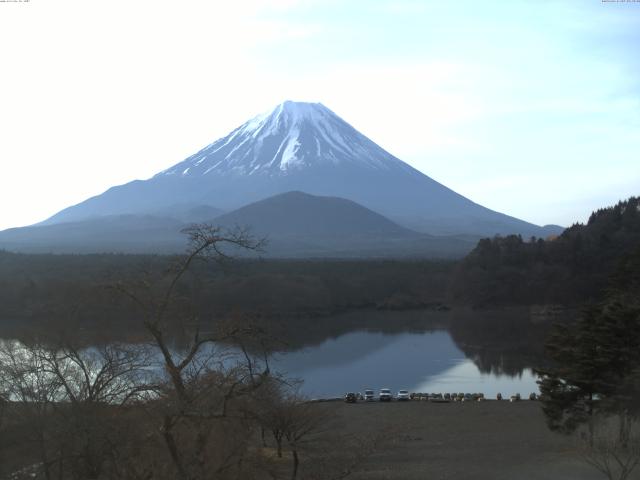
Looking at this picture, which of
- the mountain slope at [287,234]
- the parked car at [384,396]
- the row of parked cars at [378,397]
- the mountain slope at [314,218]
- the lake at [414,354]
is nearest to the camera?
the row of parked cars at [378,397]

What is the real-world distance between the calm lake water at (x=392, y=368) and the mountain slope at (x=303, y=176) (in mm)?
76143

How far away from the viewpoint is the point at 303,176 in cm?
10744

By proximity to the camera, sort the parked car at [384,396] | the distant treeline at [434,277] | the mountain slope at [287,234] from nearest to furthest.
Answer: the parked car at [384,396] < the distant treeline at [434,277] < the mountain slope at [287,234]

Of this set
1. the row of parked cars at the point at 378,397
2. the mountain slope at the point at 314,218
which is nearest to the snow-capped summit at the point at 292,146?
the mountain slope at the point at 314,218

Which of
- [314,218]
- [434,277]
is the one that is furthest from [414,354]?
[314,218]

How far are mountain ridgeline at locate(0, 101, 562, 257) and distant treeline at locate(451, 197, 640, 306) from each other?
139 feet

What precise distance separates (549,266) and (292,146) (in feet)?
228

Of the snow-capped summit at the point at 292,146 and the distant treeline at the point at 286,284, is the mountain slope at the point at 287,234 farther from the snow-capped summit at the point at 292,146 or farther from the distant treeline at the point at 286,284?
the distant treeline at the point at 286,284

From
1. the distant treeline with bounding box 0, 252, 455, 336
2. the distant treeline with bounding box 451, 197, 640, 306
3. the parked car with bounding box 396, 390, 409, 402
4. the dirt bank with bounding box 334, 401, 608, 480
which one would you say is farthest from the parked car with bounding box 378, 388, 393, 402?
the distant treeline with bounding box 451, 197, 640, 306

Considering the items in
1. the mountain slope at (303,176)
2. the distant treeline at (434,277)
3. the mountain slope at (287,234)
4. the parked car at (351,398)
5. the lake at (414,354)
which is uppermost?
the mountain slope at (303,176)

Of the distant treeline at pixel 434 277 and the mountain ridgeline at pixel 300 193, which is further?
the mountain ridgeline at pixel 300 193

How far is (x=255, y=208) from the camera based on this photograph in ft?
295

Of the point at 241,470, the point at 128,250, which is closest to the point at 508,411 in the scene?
the point at 241,470

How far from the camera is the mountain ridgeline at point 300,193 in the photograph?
299ft
